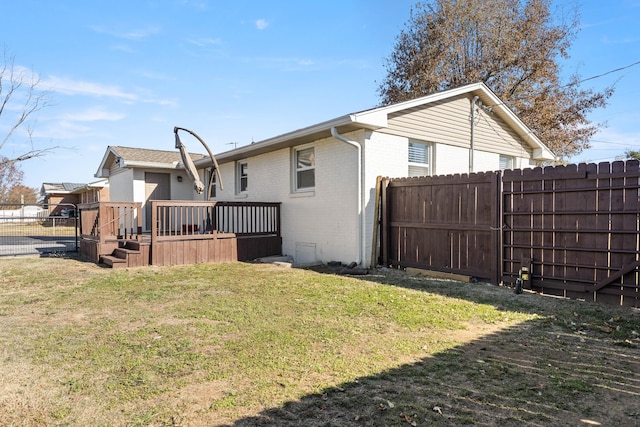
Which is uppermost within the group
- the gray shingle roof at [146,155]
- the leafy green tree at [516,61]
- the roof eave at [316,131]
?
the leafy green tree at [516,61]

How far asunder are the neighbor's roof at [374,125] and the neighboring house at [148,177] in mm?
2300

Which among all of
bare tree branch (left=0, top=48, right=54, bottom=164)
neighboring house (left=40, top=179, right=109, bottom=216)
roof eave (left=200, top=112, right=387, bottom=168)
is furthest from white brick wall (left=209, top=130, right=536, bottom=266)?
neighboring house (left=40, top=179, right=109, bottom=216)

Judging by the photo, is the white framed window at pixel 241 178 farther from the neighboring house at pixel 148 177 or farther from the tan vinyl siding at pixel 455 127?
the tan vinyl siding at pixel 455 127

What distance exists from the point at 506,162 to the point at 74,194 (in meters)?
36.4

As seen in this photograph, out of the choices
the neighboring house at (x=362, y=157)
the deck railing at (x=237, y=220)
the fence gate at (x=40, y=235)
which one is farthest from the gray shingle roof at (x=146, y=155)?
the deck railing at (x=237, y=220)

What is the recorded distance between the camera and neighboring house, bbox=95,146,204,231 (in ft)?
49.5

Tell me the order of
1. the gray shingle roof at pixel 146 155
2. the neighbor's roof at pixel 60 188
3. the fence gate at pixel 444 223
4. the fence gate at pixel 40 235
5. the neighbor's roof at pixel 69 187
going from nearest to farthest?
the fence gate at pixel 444 223
the fence gate at pixel 40 235
the gray shingle roof at pixel 146 155
the neighbor's roof at pixel 69 187
the neighbor's roof at pixel 60 188

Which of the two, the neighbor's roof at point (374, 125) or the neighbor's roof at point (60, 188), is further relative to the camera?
the neighbor's roof at point (60, 188)

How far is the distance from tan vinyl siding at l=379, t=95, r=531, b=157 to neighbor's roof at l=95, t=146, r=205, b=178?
9352mm

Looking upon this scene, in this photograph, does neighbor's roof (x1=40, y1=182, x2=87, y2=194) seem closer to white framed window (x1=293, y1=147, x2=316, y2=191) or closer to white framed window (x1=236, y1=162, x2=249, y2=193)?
white framed window (x1=236, y1=162, x2=249, y2=193)

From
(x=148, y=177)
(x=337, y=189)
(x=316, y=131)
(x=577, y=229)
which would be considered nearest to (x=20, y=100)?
(x=148, y=177)

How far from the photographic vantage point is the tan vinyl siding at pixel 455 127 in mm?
9594

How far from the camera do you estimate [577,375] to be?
3.17 metres

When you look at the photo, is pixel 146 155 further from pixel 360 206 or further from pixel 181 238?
pixel 360 206
